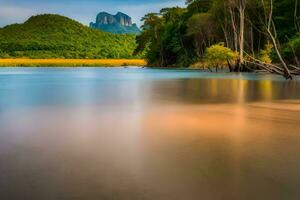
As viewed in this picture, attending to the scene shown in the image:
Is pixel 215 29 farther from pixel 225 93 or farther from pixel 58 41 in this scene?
pixel 58 41

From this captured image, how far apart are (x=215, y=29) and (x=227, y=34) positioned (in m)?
2.67

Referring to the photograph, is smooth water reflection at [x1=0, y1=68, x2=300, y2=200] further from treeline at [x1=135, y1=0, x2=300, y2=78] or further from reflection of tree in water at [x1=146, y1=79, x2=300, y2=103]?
treeline at [x1=135, y1=0, x2=300, y2=78]

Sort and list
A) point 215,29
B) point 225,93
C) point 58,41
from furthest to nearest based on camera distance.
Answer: point 58,41, point 215,29, point 225,93

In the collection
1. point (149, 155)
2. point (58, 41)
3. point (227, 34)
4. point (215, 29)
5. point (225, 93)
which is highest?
point (215, 29)

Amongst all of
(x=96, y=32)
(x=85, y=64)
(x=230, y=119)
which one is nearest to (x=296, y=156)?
(x=230, y=119)

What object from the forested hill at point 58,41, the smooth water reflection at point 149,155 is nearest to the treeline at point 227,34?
the smooth water reflection at point 149,155

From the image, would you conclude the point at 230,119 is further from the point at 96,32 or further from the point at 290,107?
the point at 96,32

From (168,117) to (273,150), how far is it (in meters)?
4.45

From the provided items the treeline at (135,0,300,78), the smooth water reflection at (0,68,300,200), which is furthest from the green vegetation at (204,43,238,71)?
the smooth water reflection at (0,68,300,200)

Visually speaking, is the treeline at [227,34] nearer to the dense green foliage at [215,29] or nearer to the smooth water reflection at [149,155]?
the dense green foliage at [215,29]

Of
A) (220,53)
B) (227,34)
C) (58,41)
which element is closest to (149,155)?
(220,53)

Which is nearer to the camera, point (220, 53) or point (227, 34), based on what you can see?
point (220, 53)

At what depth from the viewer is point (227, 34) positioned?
206 feet

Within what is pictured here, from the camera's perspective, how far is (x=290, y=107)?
1346 cm
